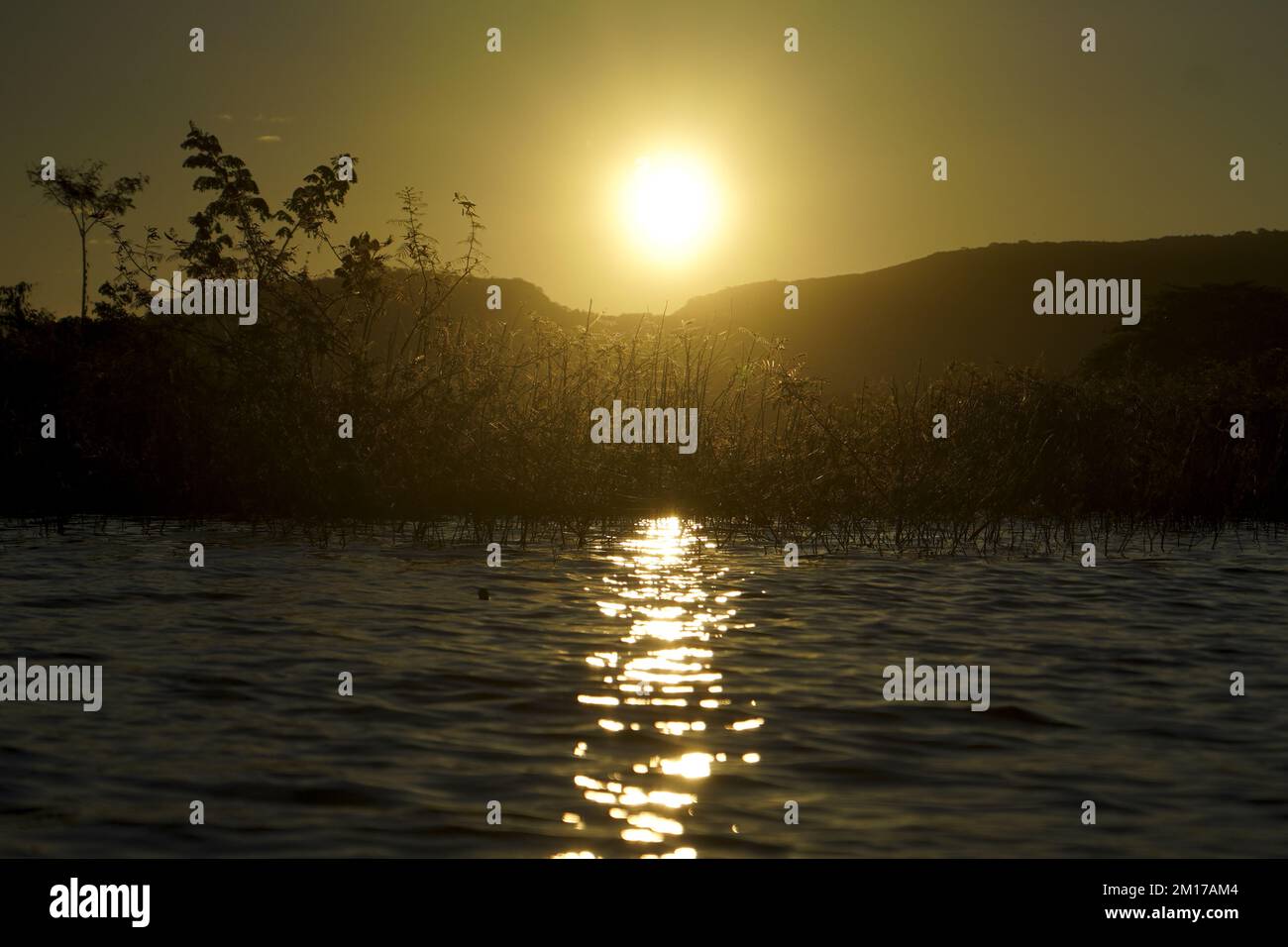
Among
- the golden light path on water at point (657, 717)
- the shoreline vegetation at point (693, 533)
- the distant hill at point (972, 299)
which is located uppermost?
the distant hill at point (972, 299)

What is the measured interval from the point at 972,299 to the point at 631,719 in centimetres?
11668

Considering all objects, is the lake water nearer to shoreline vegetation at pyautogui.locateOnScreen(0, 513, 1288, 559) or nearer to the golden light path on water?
the golden light path on water

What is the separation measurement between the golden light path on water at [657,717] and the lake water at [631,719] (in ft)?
0.07

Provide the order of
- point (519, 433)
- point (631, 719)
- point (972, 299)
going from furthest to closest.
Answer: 1. point (972, 299)
2. point (519, 433)
3. point (631, 719)

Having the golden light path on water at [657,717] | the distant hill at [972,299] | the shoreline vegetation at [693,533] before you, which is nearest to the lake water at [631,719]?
the golden light path on water at [657,717]

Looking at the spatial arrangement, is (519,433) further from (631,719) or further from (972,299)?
(972,299)

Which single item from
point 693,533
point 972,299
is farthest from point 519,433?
point 972,299

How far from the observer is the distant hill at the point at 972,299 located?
361ft

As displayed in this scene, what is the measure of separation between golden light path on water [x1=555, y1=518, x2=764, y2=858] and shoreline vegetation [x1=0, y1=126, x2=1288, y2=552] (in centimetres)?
447

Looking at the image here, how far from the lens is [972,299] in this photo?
11838 centimetres

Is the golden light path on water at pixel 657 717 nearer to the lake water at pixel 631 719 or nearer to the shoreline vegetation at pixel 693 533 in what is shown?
the lake water at pixel 631 719

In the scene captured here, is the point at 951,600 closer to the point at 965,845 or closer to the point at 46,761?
the point at 965,845

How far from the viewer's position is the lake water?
4.71 metres

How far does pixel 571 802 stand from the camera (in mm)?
5027
